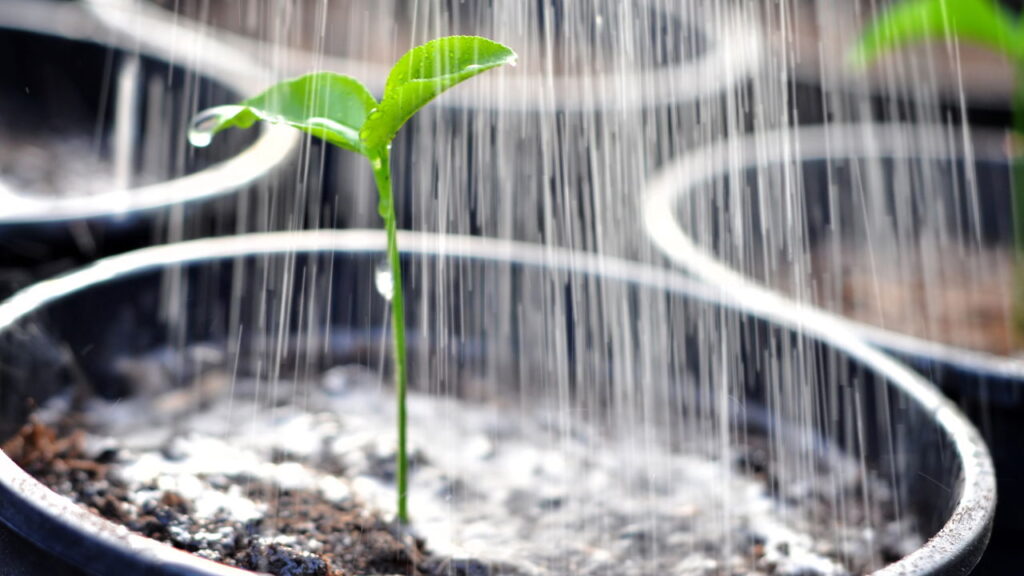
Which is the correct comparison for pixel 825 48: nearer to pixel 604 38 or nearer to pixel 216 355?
pixel 604 38

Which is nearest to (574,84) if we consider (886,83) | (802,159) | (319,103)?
(802,159)

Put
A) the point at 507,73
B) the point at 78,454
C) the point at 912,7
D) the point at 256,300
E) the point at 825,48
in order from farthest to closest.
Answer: the point at 825,48 → the point at 507,73 → the point at 912,7 → the point at 256,300 → the point at 78,454

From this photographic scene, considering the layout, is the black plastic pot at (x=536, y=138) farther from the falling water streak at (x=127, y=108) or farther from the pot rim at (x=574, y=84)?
the falling water streak at (x=127, y=108)

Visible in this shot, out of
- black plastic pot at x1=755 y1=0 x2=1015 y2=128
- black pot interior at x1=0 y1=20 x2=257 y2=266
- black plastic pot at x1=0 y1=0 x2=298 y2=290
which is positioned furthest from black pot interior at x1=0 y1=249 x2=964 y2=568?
black plastic pot at x1=755 y1=0 x2=1015 y2=128

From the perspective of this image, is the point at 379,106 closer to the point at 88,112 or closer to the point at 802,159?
the point at 802,159

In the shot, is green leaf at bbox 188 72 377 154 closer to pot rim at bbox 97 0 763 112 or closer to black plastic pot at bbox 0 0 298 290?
black plastic pot at bbox 0 0 298 290

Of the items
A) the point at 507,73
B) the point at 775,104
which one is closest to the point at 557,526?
the point at 507,73

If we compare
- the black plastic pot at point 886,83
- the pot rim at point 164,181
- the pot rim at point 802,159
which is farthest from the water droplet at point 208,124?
the black plastic pot at point 886,83
